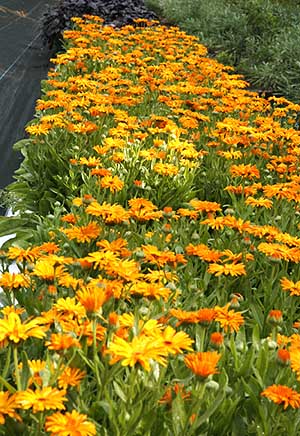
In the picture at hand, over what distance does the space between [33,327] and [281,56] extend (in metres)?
6.44

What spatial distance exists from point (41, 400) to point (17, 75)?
6.43 meters

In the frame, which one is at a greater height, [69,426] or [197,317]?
[69,426]

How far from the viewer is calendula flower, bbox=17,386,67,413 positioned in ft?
3.64

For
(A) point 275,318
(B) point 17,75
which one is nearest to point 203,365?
(A) point 275,318

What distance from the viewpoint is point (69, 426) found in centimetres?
110

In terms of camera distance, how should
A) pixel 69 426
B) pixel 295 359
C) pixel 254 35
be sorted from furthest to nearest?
pixel 254 35 < pixel 295 359 < pixel 69 426

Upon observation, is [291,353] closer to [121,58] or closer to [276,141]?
[276,141]

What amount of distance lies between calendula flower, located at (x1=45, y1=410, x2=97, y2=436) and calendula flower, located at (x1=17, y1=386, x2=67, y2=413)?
0.02 meters

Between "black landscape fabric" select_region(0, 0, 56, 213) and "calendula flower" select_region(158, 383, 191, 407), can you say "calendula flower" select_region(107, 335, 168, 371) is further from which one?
"black landscape fabric" select_region(0, 0, 56, 213)

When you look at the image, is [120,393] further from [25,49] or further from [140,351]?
[25,49]

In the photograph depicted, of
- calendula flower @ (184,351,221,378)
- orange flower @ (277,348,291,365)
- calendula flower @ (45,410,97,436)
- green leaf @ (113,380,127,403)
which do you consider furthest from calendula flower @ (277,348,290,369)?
calendula flower @ (45,410,97,436)

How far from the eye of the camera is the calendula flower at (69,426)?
1089 mm

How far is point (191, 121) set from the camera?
3.68 metres

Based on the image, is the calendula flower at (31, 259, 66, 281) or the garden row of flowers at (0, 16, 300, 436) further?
the calendula flower at (31, 259, 66, 281)
